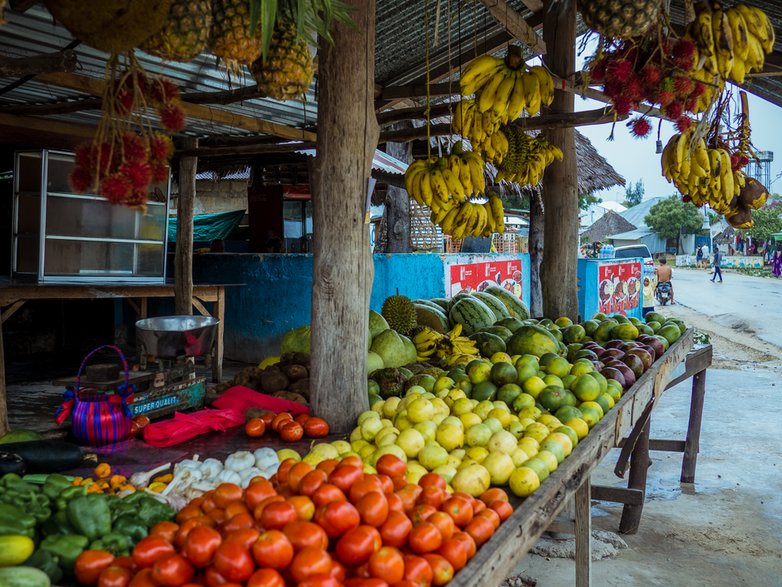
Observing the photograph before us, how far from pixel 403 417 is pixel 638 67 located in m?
1.92

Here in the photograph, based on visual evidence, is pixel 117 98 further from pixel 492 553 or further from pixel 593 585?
pixel 593 585

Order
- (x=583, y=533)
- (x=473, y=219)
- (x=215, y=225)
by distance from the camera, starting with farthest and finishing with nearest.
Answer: (x=215, y=225), (x=473, y=219), (x=583, y=533)

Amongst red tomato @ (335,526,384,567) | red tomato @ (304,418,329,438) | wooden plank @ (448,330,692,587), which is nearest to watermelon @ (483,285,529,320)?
wooden plank @ (448,330,692,587)

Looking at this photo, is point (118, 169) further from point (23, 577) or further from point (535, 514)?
point (535, 514)

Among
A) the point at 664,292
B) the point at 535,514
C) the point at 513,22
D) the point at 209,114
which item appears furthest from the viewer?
the point at 664,292

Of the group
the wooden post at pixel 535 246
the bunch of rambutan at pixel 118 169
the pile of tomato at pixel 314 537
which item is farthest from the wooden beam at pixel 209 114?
the wooden post at pixel 535 246

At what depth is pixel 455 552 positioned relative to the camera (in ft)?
5.43

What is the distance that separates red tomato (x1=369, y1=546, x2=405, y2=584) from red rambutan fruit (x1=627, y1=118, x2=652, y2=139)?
2.87m

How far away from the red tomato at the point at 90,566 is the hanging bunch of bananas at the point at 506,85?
286 cm

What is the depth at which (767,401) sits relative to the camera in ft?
23.9

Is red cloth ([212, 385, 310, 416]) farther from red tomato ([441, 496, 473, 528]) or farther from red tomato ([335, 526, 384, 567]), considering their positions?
red tomato ([335, 526, 384, 567])

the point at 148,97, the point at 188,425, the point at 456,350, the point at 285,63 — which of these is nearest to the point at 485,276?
the point at 456,350

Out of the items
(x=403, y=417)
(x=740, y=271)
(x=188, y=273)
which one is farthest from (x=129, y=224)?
(x=740, y=271)

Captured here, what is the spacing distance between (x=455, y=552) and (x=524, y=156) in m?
3.05
